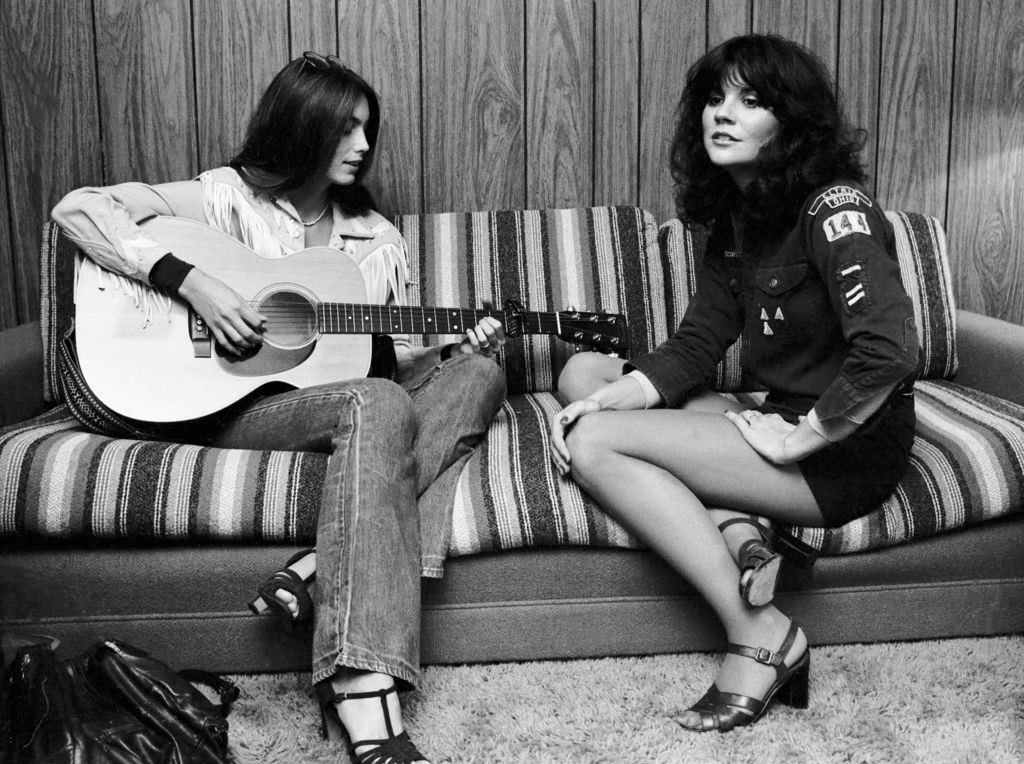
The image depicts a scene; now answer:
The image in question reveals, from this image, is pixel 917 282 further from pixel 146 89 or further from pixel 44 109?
pixel 44 109

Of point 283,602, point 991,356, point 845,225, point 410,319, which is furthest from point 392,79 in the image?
point 991,356

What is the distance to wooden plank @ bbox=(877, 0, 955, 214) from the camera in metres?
2.38

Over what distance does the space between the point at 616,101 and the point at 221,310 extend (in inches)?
47.9

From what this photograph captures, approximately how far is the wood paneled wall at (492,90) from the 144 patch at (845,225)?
40.1 inches

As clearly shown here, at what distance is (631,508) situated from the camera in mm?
1477

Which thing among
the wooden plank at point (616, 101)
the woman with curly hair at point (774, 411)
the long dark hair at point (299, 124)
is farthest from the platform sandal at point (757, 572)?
the wooden plank at point (616, 101)

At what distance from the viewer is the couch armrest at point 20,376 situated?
176cm

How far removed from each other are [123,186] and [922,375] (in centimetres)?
175

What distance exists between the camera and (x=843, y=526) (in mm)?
1535

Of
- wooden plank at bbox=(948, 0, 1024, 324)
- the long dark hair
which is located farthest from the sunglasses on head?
wooden plank at bbox=(948, 0, 1024, 324)

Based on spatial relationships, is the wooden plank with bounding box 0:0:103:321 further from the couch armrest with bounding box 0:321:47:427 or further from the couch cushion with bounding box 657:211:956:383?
the couch cushion with bounding box 657:211:956:383

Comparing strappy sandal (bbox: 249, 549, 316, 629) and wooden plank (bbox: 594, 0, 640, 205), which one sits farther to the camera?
wooden plank (bbox: 594, 0, 640, 205)

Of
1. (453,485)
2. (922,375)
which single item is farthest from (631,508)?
(922,375)

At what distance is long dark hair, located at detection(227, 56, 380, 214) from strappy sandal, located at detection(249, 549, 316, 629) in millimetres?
851
